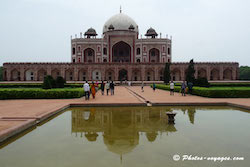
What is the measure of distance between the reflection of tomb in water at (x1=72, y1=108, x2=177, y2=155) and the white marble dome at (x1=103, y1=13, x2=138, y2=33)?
4111 cm

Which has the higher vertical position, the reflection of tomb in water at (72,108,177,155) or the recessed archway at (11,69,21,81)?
the recessed archway at (11,69,21,81)

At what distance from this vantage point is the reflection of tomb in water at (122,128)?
164 inches

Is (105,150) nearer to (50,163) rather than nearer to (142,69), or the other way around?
(50,163)

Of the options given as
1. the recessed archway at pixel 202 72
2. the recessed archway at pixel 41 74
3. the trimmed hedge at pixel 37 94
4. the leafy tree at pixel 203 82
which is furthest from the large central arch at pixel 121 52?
the trimmed hedge at pixel 37 94

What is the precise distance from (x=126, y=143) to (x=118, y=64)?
106ft

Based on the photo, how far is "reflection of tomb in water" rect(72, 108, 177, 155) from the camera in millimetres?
4156

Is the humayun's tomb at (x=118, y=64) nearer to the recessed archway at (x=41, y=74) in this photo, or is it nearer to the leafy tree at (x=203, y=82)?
the recessed archway at (x=41, y=74)

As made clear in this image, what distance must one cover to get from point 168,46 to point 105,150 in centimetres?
4202

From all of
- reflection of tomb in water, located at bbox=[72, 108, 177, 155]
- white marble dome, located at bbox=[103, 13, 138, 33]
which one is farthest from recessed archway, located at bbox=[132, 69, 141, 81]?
reflection of tomb in water, located at bbox=[72, 108, 177, 155]

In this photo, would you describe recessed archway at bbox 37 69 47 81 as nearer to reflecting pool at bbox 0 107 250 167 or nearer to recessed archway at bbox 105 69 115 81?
recessed archway at bbox 105 69 115 81

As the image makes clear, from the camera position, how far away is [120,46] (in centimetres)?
4666

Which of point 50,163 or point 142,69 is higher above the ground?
point 142,69

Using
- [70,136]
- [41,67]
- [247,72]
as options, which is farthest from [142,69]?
[70,136]

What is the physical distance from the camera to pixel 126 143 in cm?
416
